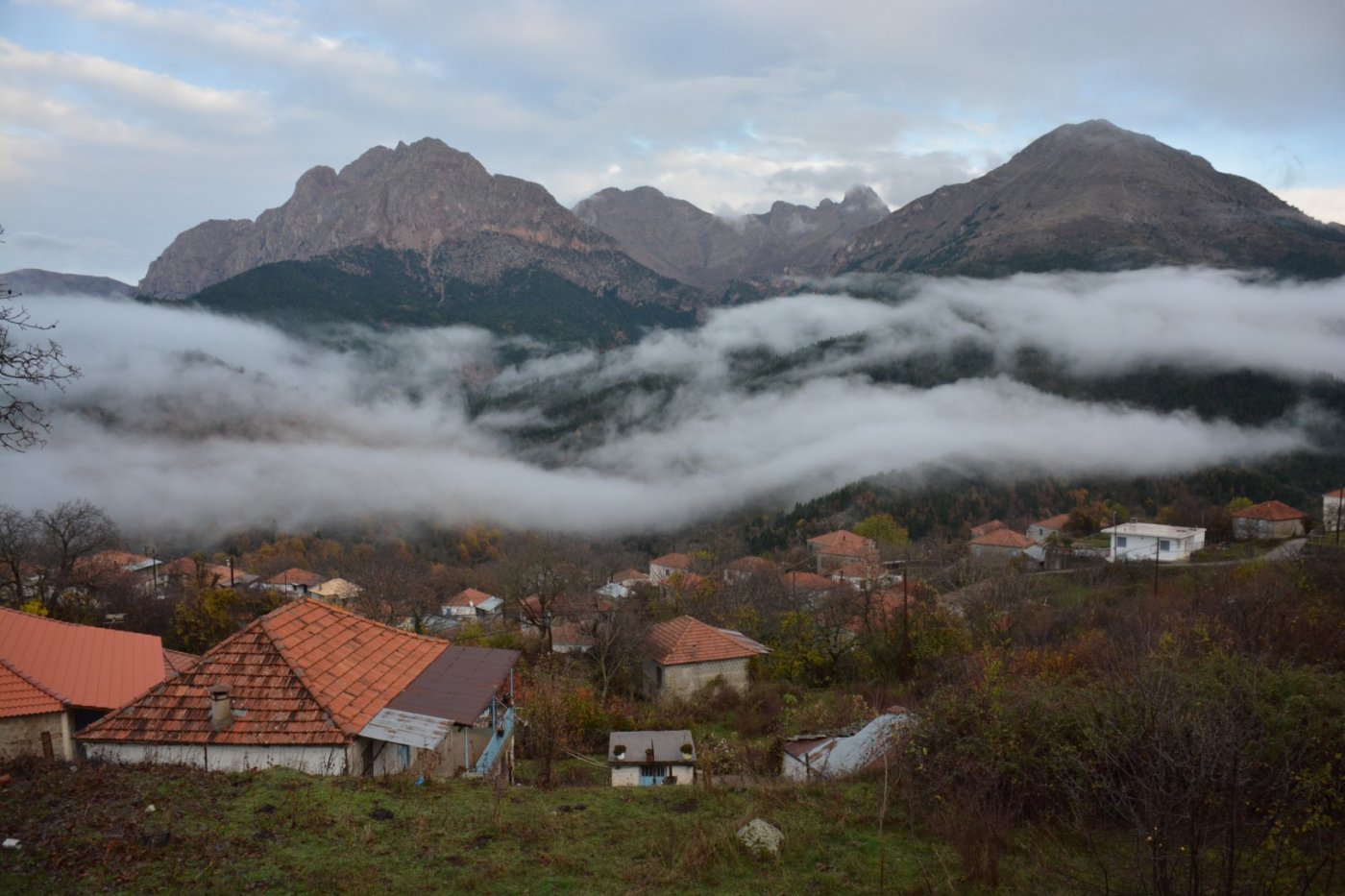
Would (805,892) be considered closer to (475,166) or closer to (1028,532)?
(1028,532)

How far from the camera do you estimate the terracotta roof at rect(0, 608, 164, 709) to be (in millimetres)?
12656

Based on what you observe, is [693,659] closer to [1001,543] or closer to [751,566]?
[751,566]

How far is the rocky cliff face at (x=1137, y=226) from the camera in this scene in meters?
150

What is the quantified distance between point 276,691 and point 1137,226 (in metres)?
189

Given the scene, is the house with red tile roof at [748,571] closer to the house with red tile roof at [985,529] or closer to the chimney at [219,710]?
the house with red tile roof at [985,529]

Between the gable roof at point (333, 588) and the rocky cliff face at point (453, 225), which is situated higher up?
the rocky cliff face at point (453, 225)

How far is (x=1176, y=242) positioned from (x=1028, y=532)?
403 feet

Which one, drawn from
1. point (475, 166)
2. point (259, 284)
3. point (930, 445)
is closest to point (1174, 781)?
point (930, 445)

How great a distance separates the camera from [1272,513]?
53.7 metres

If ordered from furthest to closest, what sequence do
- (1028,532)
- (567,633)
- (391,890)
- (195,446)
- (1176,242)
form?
(1176,242), (195,446), (1028,532), (567,633), (391,890)

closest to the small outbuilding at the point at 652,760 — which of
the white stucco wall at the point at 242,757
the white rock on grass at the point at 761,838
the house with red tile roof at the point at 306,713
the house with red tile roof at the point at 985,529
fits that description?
the house with red tile roof at the point at 306,713

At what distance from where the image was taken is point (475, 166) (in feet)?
619

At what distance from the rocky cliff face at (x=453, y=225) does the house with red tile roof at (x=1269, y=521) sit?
14896 cm

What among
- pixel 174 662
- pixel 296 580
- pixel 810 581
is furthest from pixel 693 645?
pixel 296 580
